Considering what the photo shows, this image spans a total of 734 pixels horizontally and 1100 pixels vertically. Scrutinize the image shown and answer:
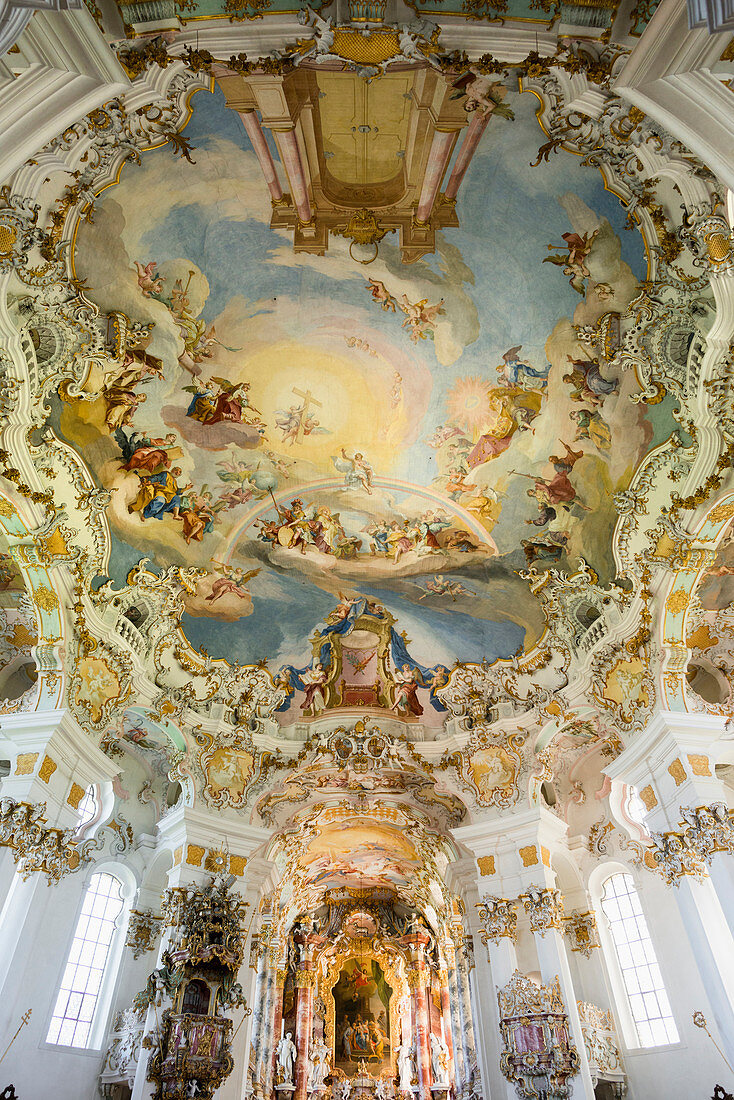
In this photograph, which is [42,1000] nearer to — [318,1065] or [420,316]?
[420,316]

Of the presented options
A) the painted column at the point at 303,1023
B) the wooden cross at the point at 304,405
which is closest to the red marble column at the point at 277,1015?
the painted column at the point at 303,1023

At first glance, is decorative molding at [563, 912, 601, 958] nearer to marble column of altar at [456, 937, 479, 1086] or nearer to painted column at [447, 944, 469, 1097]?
marble column of altar at [456, 937, 479, 1086]

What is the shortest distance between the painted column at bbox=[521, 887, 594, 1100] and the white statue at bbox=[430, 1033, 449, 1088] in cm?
1156

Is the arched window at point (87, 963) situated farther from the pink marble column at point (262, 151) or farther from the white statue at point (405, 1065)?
the white statue at point (405, 1065)

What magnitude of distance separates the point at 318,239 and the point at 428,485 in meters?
5.21

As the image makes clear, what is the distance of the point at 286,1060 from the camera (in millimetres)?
23969

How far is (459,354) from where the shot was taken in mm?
12672

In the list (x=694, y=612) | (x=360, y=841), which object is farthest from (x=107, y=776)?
(x=694, y=612)

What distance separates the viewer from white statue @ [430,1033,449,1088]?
22953 mm

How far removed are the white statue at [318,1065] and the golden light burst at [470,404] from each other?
23791 mm

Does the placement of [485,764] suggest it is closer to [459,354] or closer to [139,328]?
[459,354]

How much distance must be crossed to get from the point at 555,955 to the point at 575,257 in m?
12.5

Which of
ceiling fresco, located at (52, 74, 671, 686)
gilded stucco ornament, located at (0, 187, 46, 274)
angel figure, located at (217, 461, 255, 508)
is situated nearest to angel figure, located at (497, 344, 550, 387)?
ceiling fresco, located at (52, 74, 671, 686)

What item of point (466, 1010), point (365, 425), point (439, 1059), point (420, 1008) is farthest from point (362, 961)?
point (365, 425)
